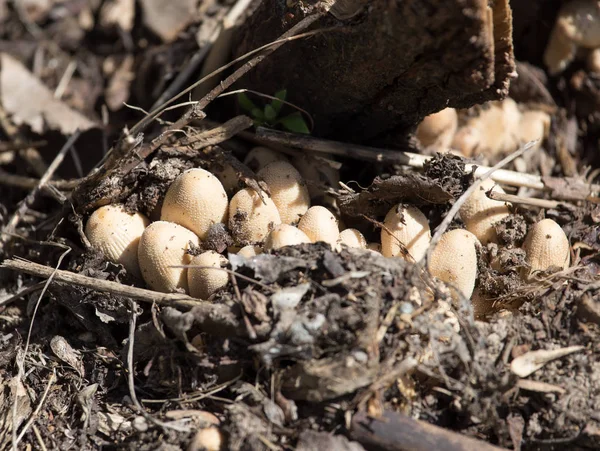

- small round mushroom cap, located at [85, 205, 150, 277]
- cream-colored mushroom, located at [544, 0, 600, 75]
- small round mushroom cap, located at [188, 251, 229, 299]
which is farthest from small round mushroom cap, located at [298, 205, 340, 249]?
cream-colored mushroom, located at [544, 0, 600, 75]

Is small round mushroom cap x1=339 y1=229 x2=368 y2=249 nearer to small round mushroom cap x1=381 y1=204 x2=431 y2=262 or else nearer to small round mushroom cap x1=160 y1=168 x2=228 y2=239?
small round mushroom cap x1=381 y1=204 x2=431 y2=262

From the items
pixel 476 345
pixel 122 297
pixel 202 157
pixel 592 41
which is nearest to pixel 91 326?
pixel 122 297

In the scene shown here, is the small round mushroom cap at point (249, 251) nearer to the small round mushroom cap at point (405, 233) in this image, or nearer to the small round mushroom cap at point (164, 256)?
the small round mushroom cap at point (164, 256)

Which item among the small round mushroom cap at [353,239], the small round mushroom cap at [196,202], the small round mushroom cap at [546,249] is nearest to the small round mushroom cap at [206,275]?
the small round mushroom cap at [196,202]

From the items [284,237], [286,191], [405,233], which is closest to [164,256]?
[284,237]

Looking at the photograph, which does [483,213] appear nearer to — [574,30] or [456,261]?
[456,261]
